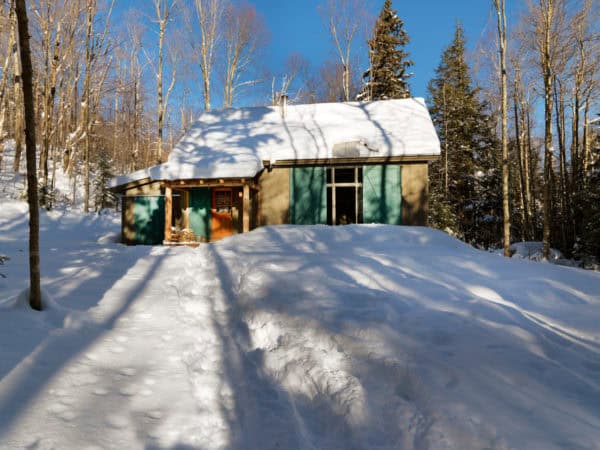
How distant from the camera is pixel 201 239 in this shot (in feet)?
38.2

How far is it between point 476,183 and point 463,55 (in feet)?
30.5

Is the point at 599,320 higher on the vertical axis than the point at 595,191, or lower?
lower

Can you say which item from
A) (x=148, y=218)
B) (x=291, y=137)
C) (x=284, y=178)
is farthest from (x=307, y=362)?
(x=148, y=218)

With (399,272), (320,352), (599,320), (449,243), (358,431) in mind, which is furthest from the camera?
(449,243)

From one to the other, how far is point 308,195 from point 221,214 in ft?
11.1

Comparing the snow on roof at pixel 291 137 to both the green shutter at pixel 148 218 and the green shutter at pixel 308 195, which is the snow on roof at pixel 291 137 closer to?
the green shutter at pixel 308 195

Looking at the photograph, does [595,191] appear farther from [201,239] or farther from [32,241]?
[32,241]

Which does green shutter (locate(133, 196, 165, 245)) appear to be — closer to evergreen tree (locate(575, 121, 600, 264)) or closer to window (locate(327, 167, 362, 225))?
window (locate(327, 167, 362, 225))

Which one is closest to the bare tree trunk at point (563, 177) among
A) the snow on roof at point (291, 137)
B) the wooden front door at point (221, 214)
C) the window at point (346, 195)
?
the snow on roof at point (291, 137)

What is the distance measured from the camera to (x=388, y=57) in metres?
21.8

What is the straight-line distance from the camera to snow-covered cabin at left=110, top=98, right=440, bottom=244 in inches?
405

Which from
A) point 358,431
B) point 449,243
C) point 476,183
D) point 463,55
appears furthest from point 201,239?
point 463,55

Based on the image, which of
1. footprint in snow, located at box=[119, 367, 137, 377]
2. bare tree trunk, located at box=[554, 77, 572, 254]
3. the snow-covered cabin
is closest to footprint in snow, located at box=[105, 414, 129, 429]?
footprint in snow, located at box=[119, 367, 137, 377]

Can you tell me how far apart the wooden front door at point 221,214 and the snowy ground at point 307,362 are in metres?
6.62
